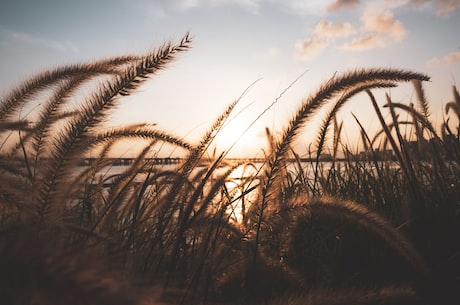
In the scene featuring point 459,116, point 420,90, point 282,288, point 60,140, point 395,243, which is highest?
point 420,90

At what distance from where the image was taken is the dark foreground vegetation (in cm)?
42

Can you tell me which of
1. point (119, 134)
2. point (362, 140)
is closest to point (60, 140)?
point (119, 134)

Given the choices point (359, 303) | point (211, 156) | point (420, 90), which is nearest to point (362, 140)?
point (420, 90)

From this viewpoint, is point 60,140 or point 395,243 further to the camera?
point 395,243

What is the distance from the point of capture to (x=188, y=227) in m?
1.30

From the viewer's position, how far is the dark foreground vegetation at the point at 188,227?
42 centimetres

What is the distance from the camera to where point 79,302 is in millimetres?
355

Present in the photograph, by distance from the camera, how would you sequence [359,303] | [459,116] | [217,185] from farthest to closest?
[459,116]
[217,185]
[359,303]

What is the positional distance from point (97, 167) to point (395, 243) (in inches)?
72.5

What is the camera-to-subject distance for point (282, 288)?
1.77 metres

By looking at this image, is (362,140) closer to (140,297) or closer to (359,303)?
(359,303)

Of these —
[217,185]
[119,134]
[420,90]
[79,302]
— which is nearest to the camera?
[79,302]

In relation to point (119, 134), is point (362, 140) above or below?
above

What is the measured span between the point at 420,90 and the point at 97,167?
3.46 m
